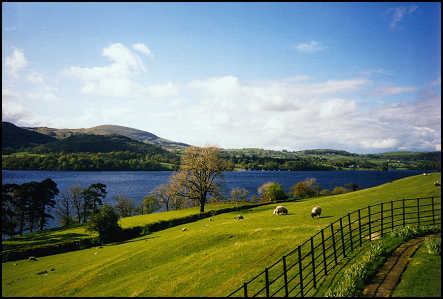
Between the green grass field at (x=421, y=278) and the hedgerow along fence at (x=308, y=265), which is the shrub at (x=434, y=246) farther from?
the hedgerow along fence at (x=308, y=265)

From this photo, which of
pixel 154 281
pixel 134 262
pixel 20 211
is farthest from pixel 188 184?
pixel 20 211

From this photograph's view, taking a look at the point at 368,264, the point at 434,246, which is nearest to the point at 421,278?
the point at 368,264

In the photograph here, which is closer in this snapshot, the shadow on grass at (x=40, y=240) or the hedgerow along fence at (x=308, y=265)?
the hedgerow along fence at (x=308, y=265)

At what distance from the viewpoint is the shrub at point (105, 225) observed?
3619cm

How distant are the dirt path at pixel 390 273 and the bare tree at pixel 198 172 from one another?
1581 inches

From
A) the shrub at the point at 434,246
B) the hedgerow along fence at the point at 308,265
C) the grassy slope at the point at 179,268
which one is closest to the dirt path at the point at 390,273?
the shrub at the point at 434,246

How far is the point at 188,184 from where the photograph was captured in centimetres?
5219

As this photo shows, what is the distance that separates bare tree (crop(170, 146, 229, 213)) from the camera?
51125mm

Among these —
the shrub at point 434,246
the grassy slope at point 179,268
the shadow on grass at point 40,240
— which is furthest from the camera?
the shadow on grass at point 40,240

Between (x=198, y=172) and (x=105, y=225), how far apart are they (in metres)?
21.5

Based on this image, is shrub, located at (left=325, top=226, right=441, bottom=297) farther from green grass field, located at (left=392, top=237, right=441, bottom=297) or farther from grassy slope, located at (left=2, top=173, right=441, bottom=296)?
grassy slope, located at (left=2, top=173, right=441, bottom=296)

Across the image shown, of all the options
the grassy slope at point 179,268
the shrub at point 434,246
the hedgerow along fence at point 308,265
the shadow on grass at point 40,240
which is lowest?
the shadow on grass at point 40,240

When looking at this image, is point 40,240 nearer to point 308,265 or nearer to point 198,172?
point 198,172

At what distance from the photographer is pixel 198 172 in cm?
5234
